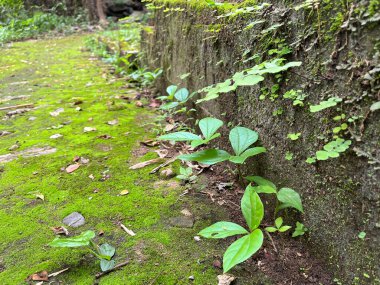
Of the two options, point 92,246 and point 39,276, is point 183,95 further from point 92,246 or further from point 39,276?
point 39,276

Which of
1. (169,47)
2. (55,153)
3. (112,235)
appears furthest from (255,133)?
(169,47)

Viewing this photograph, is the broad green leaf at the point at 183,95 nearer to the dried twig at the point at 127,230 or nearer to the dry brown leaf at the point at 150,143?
the dry brown leaf at the point at 150,143

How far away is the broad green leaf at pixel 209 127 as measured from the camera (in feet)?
6.51

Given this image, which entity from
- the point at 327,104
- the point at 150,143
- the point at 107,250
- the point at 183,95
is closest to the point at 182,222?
the point at 107,250

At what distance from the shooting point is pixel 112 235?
5.90 feet

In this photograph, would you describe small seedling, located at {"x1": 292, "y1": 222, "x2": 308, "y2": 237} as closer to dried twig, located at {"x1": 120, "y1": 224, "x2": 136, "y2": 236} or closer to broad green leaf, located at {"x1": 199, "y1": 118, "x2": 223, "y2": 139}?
broad green leaf, located at {"x1": 199, "y1": 118, "x2": 223, "y2": 139}

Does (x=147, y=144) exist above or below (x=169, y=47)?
below

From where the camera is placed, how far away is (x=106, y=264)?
1.57 m

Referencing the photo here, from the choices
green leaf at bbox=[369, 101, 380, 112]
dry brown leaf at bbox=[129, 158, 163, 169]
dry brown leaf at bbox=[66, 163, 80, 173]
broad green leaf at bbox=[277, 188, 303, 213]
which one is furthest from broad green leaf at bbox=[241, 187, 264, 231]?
dry brown leaf at bbox=[66, 163, 80, 173]

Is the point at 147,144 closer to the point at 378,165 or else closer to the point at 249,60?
the point at 249,60

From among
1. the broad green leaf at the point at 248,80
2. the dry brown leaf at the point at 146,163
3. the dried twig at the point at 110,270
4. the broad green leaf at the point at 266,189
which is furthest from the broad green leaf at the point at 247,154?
the dry brown leaf at the point at 146,163

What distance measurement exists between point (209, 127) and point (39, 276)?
1.18 metres

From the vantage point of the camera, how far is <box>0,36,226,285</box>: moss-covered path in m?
1.58

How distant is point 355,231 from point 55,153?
229cm
